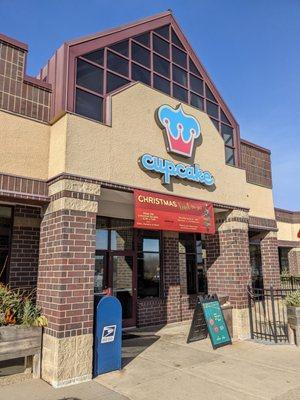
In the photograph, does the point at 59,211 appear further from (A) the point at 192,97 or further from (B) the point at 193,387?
(A) the point at 192,97

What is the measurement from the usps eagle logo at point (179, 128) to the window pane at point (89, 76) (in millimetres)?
1628

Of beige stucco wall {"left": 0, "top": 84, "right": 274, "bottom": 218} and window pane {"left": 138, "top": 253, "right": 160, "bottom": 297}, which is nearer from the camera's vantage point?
beige stucco wall {"left": 0, "top": 84, "right": 274, "bottom": 218}

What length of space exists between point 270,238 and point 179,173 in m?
5.85

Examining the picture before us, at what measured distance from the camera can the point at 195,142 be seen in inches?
376

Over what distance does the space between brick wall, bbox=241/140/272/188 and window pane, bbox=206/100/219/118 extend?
60.0 inches

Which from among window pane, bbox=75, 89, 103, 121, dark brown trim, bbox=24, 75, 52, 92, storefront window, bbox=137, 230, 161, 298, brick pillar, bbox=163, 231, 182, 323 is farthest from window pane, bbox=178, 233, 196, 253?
dark brown trim, bbox=24, 75, 52, 92

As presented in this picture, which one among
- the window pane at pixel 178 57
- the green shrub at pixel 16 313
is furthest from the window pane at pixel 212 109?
the green shrub at pixel 16 313

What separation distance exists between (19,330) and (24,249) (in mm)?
2812

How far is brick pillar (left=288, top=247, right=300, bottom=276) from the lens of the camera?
19.5 m

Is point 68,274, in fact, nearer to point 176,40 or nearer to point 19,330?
point 19,330

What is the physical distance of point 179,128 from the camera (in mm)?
9031

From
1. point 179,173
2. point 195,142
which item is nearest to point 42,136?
point 179,173

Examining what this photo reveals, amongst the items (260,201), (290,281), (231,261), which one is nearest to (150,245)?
(231,261)

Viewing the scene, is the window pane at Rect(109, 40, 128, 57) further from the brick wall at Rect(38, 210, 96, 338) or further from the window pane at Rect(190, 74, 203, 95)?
the brick wall at Rect(38, 210, 96, 338)
